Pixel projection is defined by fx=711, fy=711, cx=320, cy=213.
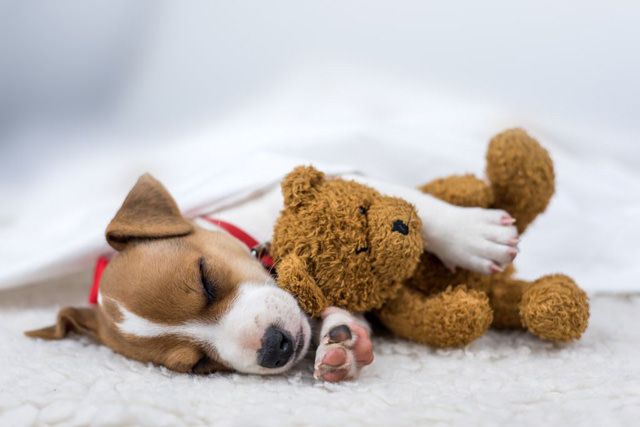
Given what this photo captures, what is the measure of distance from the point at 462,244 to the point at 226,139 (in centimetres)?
168

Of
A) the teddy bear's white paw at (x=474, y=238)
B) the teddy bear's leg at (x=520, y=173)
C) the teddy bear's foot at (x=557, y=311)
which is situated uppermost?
the teddy bear's leg at (x=520, y=173)

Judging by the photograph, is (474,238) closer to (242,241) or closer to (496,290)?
(496,290)

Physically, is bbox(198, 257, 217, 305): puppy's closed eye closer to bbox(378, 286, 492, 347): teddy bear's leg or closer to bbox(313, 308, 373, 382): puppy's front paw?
bbox(313, 308, 373, 382): puppy's front paw

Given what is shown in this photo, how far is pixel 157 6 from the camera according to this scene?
3.63m

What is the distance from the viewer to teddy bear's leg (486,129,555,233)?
178 cm

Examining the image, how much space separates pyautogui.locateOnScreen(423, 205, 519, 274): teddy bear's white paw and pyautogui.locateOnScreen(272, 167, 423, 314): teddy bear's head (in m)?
0.12

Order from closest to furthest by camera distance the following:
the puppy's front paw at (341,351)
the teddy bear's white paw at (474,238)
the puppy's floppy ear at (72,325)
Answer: the puppy's front paw at (341,351)
the teddy bear's white paw at (474,238)
the puppy's floppy ear at (72,325)

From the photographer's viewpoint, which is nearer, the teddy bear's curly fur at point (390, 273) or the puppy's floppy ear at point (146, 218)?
the teddy bear's curly fur at point (390, 273)

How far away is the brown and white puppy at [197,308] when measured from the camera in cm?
149

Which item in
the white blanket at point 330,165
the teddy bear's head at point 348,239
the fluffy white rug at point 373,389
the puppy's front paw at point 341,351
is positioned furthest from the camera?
the white blanket at point 330,165

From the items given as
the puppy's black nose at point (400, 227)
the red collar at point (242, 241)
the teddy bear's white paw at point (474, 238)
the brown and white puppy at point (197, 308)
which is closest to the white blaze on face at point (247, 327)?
the brown and white puppy at point (197, 308)

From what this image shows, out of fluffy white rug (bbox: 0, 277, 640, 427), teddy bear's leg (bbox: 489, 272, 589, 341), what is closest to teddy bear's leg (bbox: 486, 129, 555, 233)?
teddy bear's leg (bbox: 489, 272, 589, 341)

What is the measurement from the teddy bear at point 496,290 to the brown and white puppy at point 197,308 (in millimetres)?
176

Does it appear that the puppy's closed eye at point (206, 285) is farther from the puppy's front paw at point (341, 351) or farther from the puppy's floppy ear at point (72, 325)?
the puppy's floppy ear at point (72, 325)
